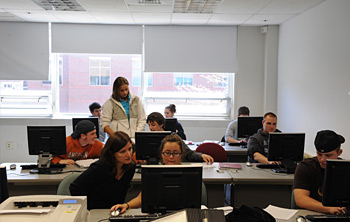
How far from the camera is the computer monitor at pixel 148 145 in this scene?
3.78m

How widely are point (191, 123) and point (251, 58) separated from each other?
176 centimetres

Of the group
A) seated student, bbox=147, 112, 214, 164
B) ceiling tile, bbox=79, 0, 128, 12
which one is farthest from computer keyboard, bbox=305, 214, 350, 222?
ceiling tile, bbox=79, 0, 128, 12

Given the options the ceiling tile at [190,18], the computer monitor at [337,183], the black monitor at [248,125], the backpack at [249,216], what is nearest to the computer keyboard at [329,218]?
the computer monitor at [337,183]

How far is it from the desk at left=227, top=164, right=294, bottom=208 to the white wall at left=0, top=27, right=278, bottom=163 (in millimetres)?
3712

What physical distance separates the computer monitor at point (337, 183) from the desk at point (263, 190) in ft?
3.96

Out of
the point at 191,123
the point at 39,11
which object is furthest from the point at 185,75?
the point at 39,11

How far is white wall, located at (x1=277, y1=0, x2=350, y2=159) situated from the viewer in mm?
4574

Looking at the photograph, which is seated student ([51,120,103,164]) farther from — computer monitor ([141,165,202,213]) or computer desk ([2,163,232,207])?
computer monitor ([141,165,202,213])

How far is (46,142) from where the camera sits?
3.78m

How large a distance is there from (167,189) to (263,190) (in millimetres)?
1710

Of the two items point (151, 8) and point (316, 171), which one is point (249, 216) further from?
point (151, 8)

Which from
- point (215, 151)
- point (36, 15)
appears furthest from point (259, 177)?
point (36, 15)

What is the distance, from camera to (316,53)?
5.37 metres

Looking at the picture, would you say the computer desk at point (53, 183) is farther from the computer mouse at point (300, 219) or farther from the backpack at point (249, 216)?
the backpack at point (249, 216)
